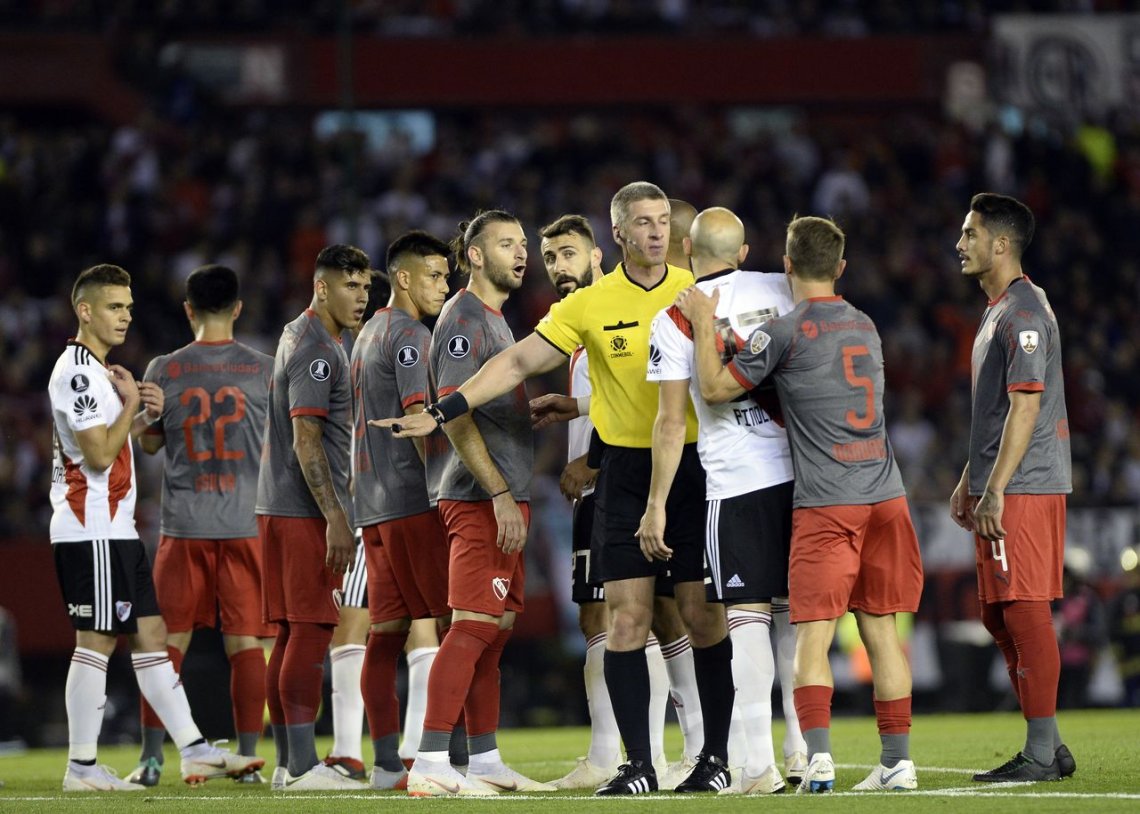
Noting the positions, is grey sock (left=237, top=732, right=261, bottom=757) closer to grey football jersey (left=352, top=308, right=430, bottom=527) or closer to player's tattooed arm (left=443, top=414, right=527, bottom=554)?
grey football jersey (left=352, top=308, right=430, bottom=527)

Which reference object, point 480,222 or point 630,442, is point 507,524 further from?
point 480,222

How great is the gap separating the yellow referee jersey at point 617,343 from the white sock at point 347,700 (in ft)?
7.54

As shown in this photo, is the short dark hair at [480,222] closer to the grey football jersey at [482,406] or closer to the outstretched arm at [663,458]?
the grey football jersey at [482,406]

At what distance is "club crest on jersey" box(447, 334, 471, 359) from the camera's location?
8.23 metres

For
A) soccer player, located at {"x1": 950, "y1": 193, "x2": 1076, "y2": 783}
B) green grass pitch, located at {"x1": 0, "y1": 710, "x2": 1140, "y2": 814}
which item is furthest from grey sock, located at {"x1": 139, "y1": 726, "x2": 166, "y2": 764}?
soccer player, located at {"x1": 950, "y1": 193, "x2": 1076, "y2": 783}

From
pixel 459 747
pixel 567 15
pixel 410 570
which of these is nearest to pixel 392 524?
pixel 410 570

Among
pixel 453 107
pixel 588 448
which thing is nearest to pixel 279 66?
pixel 453 107

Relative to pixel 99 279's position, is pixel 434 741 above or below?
below

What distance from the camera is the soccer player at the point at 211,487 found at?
993 cm

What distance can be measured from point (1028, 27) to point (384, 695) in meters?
20.3

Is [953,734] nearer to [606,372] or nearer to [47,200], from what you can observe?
[606,372]

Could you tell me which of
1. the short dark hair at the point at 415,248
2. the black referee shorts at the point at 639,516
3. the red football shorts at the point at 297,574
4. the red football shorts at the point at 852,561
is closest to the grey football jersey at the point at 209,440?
the red football shorts at the point at 297,574

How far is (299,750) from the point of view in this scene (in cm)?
892

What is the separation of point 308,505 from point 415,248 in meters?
1.49
